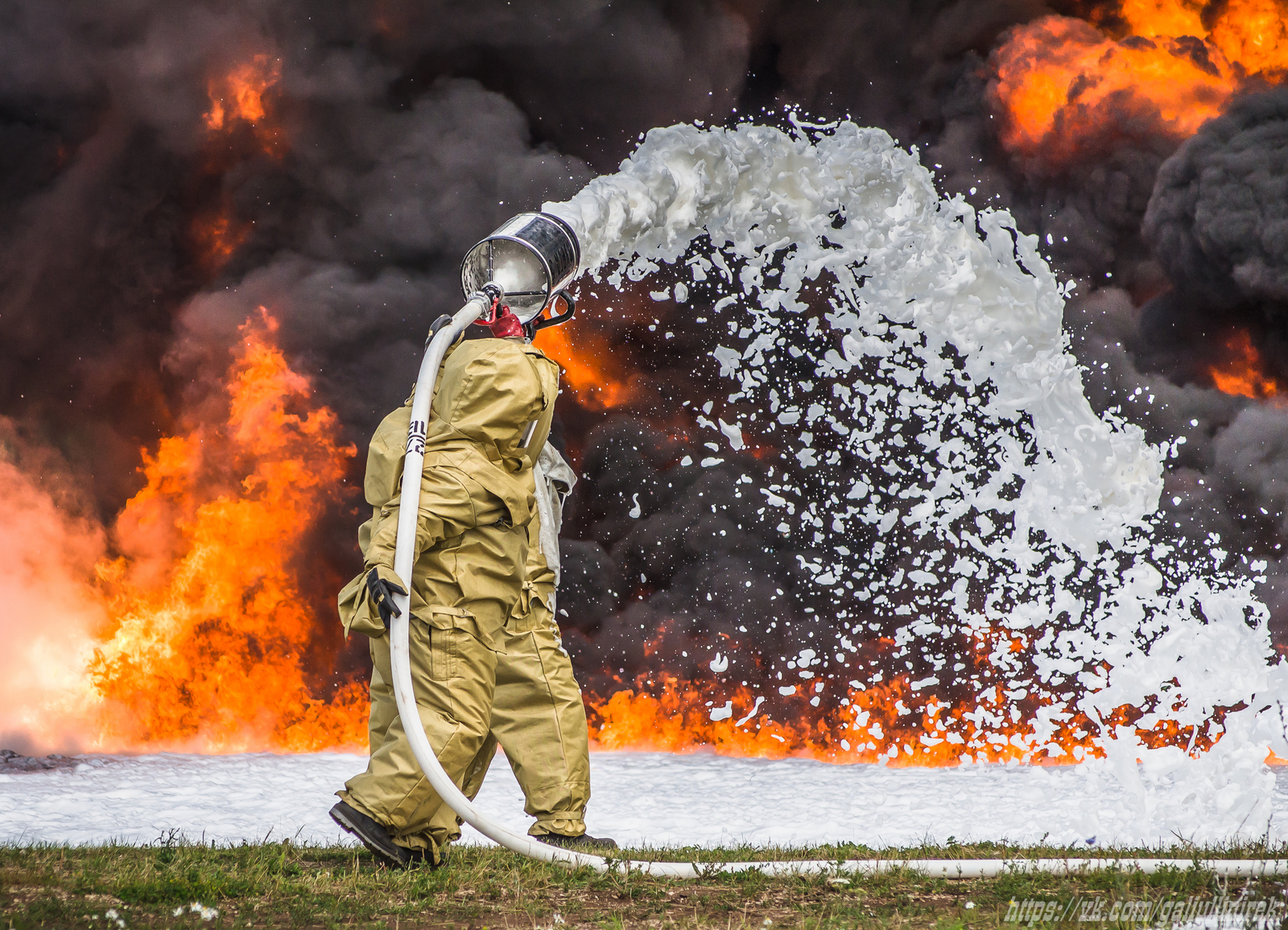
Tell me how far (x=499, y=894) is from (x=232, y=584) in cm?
1112

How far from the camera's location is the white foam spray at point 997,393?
5.00 m

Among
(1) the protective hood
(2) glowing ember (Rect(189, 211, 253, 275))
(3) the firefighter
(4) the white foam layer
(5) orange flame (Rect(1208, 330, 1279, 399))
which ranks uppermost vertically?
(2) glowing ember (Rect(189, 211, 253, 275))

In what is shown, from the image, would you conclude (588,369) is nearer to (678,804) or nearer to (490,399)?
(678,804)

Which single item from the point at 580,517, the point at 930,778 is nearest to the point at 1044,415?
the point at 930,778

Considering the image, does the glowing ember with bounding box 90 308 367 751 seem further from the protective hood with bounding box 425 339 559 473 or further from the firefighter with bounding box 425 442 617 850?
the protective hood with bounding box 425 339 559 473

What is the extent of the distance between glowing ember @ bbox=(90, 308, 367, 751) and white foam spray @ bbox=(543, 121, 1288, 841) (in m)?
8.06

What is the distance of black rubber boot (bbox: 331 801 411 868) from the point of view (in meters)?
3.46

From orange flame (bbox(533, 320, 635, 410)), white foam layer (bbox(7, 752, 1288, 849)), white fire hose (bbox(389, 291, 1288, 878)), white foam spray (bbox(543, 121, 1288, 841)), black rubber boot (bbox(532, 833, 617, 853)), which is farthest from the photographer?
orange flame (bbox(533, 320, 635, 410))

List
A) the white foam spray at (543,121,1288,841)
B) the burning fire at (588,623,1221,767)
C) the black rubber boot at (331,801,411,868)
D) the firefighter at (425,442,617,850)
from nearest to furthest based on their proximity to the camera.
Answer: the black rubber boot at (331,801,411,868), the firefighter at (425,442,617,850), the white foam spray at (543,121,1288,841), the burning fire at (588,623,1221,767)

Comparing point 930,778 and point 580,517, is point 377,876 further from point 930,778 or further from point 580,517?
point 580,517

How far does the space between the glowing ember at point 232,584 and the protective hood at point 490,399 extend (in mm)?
10023

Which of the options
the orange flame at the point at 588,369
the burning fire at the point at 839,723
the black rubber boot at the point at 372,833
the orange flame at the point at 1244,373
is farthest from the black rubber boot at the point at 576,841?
the orange flame at the point at 1244,373

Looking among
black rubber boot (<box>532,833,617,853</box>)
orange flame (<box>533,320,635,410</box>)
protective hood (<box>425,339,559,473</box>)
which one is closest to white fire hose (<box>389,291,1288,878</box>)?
protective hood (<box>425,339,559,473</box>)

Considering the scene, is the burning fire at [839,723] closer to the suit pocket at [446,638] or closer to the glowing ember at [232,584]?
the glowing ember at [232,584]
